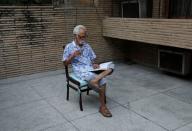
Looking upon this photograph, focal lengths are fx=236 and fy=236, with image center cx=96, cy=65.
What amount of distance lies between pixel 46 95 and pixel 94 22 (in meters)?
2.40

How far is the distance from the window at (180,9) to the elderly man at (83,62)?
240 centimetres

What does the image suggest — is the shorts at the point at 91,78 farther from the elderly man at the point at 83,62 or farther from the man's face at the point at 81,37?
the man's face at the point at 81,37

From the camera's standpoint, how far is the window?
4.73 m

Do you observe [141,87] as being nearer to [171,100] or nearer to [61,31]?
[171,100]

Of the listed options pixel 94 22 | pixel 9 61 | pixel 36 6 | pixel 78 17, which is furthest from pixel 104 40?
pixel 9 61

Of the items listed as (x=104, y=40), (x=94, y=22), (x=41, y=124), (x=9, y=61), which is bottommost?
(x=41, y=124)

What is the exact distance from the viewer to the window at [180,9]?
4.73 metres

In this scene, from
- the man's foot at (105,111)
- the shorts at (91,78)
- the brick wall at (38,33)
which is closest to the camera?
the man's foot at (105,111)

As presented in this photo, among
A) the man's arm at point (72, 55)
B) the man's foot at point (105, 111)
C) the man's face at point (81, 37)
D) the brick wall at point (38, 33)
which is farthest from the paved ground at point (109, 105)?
the man's face at point (81, 37)

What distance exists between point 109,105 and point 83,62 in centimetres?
75

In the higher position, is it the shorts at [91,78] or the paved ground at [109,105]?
the shorts at [91,78]

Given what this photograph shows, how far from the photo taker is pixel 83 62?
3514mm

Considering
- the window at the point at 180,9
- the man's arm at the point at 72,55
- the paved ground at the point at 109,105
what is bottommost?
the paved ground at the point at 109,105

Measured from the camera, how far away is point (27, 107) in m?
3.53
